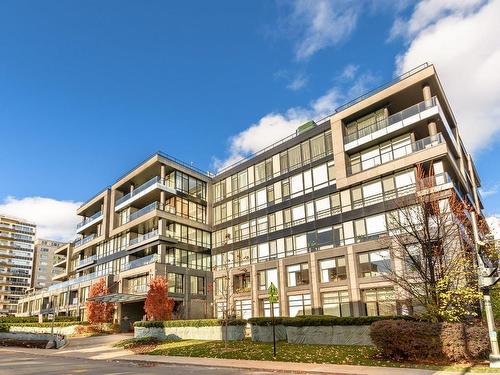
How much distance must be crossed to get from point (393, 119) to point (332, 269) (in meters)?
13.9

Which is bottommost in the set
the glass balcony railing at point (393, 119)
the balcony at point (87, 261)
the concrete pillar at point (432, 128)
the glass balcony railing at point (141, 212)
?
the balcony at point (87, 261)

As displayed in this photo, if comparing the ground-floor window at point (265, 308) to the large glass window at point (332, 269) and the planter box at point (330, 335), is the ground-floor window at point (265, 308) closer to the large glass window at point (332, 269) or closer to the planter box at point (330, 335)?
the large glass window at point (332, 269)

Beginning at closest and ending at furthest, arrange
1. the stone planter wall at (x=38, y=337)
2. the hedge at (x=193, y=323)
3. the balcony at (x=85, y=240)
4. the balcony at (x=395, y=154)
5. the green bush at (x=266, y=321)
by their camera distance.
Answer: the green bush at (x=266, y=321) → the hedge at (x=193, y=323) → the balcony at (x=395, y=154) → the stone planter wall at (x=38, y=337) → the balcony at (x=85, y=240)

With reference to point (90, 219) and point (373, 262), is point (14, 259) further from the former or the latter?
point (373, 262)

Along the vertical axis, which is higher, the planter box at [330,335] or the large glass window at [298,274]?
the large glass window at [298,274]

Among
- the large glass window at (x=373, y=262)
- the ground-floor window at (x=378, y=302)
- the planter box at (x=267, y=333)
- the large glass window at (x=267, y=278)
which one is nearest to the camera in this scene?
the planter box at (x=267, y=333)

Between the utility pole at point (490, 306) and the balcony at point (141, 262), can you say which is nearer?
the utility pole at point (490, 306)

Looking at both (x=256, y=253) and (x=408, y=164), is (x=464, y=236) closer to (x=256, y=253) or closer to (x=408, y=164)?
(x=408, y=164)

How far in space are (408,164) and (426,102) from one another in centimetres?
511

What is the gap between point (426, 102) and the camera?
32.5 metres

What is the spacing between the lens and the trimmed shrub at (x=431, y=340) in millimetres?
15258

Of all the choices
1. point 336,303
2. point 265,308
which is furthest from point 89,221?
point 336,303

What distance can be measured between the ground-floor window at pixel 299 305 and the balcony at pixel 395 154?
12029 millimetres

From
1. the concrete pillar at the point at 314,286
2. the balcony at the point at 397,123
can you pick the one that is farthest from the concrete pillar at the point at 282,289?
the balcony at the point at 397,123
